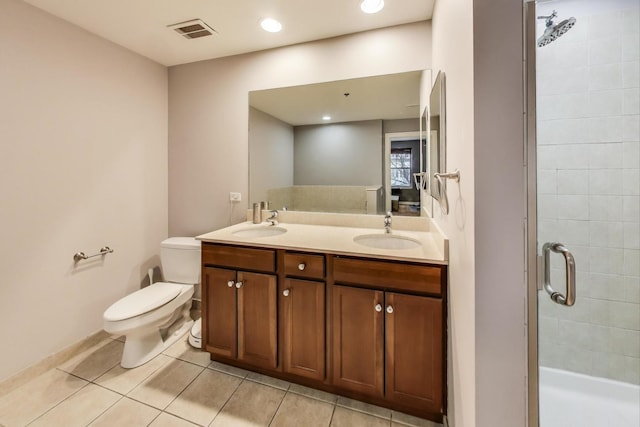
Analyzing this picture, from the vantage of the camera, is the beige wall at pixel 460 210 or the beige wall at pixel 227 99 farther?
the beige wall at pixel 227 99

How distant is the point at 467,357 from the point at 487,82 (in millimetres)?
893

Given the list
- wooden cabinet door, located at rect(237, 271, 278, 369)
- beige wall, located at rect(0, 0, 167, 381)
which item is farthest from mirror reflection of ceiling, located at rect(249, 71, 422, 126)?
wooden cabinet door, located at rect(237, 271, 278, 369)

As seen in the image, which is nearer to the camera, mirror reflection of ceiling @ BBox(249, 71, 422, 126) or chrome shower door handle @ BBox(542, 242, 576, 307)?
chrome shower door handle @ BBox(542, 242, 576, 307)

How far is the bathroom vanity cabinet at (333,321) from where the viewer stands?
1.36 meters

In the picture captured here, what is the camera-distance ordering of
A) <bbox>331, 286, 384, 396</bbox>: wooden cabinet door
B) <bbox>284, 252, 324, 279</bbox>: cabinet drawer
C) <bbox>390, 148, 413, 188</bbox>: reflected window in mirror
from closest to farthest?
<bbox>331, 286, 384, 396</bbox>: wooden cabinet door → <bbox>284, 252, 324, 279</bbox>: cabinet drawer → <bbox>390, 148, 413, 188</bbox>: reflected window in mirror

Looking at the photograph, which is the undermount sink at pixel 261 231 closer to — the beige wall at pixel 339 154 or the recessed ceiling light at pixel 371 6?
the beige wall at pixel 339 154

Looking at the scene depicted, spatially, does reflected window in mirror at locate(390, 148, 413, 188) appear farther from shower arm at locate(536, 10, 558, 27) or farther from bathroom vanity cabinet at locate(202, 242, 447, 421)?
shower arm at locate(536, 10, 558, 27)

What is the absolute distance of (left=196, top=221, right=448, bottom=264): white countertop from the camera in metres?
1.40

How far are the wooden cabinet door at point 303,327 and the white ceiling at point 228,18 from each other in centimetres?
173

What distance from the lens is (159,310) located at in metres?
1.90

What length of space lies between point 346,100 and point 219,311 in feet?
5.82

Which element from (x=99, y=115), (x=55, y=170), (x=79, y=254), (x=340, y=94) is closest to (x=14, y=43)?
(x=99, y=115)

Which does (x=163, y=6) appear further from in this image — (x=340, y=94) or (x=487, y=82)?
(x=487, y=82)

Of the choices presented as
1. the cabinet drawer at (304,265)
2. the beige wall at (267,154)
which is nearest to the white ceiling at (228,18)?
the beige wall at (267,154)
